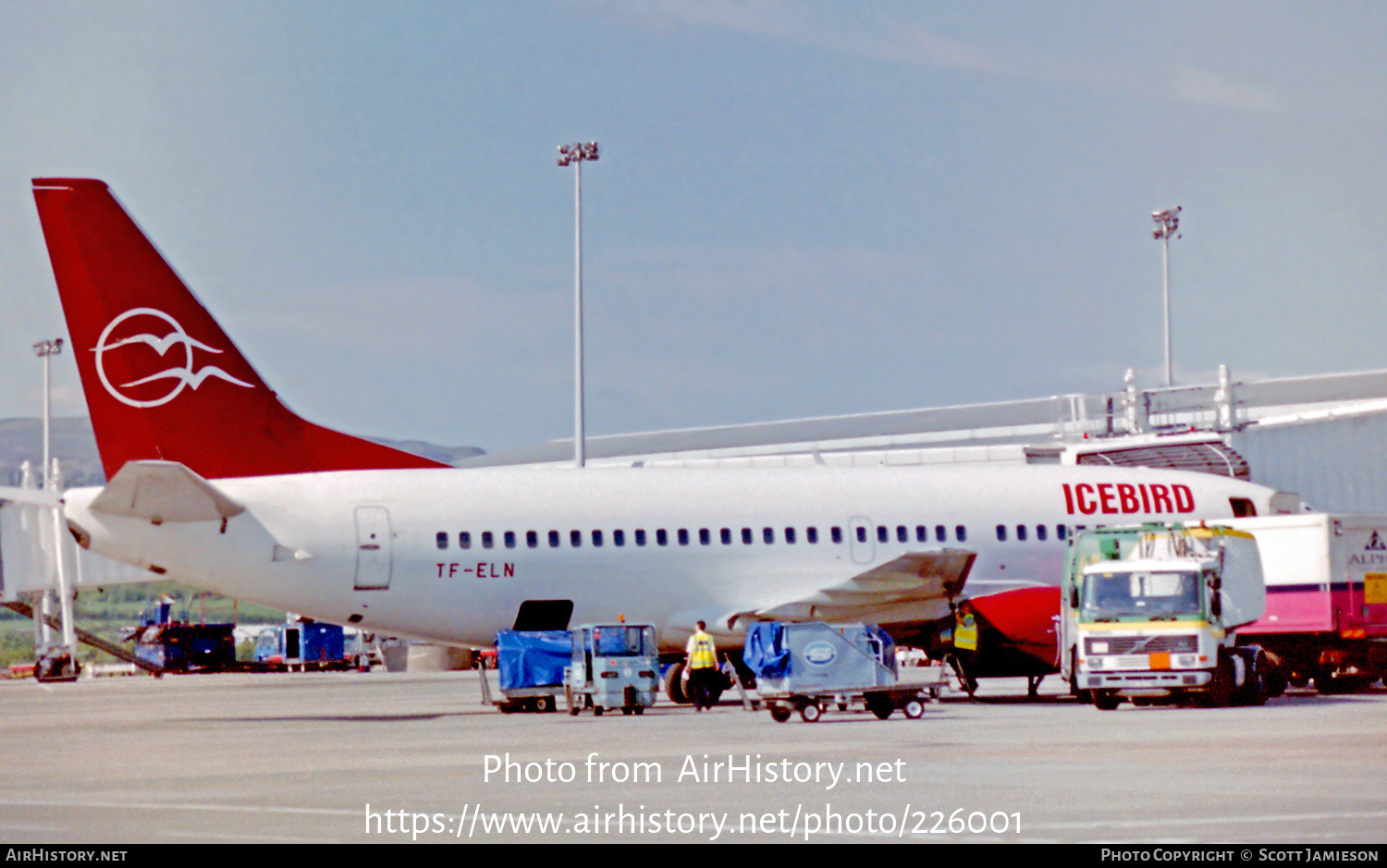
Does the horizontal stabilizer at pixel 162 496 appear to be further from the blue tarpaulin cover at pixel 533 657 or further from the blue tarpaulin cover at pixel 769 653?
→ the blue tarpaulin cover at pixel 769 653

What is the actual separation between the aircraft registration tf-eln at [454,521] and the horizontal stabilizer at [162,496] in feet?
0.12

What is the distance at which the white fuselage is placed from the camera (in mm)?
27562

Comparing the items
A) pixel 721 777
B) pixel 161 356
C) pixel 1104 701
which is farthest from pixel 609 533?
pixel 721 777

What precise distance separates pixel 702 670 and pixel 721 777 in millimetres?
12704

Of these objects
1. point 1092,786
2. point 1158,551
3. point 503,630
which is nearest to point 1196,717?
point 1158,551

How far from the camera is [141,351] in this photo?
2773 centimetres

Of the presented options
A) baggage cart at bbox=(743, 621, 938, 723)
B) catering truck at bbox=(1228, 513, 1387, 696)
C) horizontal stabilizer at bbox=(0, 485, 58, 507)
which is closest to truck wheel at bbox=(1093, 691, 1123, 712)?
baggage cart at bbox=(743, 621, 938, 723)

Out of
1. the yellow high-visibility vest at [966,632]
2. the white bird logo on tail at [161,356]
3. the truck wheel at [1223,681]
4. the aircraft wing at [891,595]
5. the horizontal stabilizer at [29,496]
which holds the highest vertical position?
the white bird logo on tail at [161,356]

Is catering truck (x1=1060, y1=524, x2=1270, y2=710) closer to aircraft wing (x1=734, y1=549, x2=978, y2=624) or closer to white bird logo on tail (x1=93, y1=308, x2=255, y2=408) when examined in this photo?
aircraft wing (x1=734, y1=549, x2=978, y2=624)

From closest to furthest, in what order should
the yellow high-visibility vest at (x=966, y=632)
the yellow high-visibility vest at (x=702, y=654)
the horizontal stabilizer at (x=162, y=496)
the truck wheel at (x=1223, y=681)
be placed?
the truck wheel at (x=1223, y=681) → the horizontal stabilizer at (x=162, y=496) → the yellow high-visibility vest at (x=702, y=654) → the yellow high-visibility vest at (x=966, y=632)

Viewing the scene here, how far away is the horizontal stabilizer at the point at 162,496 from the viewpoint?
25.5m

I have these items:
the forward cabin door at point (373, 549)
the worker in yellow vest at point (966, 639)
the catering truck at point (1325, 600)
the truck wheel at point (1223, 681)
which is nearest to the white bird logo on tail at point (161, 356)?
the forward cabin door at point (373, 549)

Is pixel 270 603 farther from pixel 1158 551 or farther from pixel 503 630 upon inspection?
pixel 1158 551
